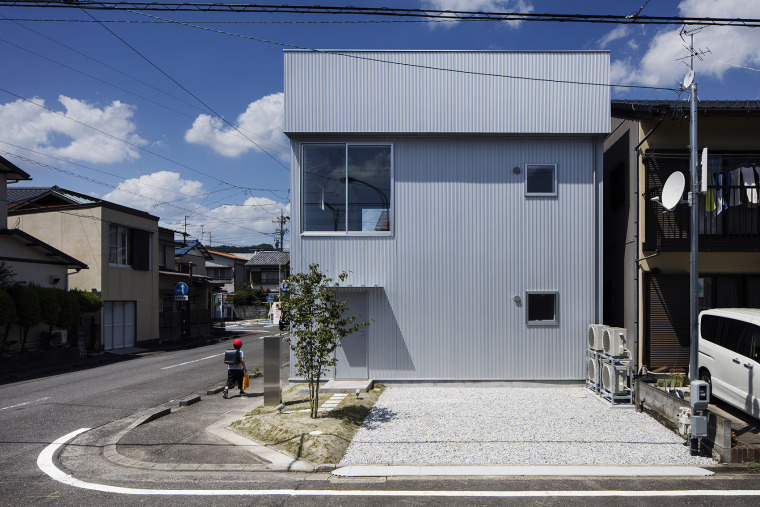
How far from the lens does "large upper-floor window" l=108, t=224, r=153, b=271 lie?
24781mm

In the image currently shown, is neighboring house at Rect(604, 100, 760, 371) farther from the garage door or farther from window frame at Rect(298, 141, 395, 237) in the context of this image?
the garage door

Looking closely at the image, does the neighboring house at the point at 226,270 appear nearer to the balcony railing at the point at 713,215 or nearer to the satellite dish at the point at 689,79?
the balcony railing at the point at 713,215

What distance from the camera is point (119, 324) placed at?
24.8 meters

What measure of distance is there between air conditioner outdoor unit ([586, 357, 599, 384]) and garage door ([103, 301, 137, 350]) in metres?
20.7

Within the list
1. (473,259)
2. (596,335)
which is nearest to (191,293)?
(473,259)

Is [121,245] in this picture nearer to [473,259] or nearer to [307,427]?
[473,259]

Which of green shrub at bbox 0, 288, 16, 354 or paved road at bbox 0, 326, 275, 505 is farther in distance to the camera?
green shrub at bbox 0, 288, 16, 354

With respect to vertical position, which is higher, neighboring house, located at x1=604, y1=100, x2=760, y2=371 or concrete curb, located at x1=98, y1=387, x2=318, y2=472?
neighboring house, located at x1=604, y1=100, x2=760, y2=371

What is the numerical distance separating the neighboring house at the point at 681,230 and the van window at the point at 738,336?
8.55 feet

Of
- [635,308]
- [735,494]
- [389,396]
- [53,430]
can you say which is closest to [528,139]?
[635,308]

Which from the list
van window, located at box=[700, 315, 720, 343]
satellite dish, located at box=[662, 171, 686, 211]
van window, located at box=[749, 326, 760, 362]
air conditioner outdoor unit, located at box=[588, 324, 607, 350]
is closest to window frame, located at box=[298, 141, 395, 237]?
air conditioner outdoor unit, located at box=[588, 324, 607, 350]

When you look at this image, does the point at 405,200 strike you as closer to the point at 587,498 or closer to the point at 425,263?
the point at 425,263

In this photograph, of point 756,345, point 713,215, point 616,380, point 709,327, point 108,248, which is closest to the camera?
point 756,345

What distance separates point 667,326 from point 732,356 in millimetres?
3014
